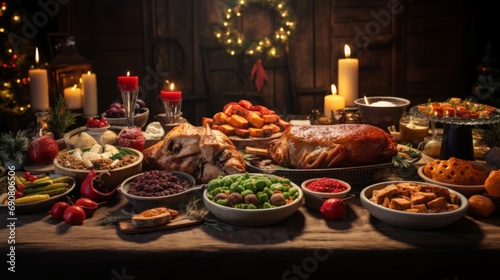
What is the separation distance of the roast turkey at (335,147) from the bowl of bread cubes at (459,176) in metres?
0.25

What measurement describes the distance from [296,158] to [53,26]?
200 inches

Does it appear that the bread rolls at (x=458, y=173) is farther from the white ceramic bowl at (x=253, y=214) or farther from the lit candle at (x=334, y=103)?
the lit candle at (x=334, y=103)

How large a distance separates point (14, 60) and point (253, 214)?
4889 millimetres

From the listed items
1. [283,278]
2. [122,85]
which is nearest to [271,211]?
[283,278]

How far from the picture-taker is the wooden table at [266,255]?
6.87 feet

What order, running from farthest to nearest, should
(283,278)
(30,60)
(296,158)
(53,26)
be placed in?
(53,26) < (30,60) < (296,158) < (283,278)

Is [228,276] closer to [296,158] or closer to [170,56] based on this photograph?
[296,158]

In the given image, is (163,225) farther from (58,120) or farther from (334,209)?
(58,120)

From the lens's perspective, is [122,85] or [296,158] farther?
[122,85]

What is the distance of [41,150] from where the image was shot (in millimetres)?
2990

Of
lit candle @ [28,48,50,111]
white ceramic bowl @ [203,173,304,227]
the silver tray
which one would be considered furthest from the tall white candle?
white ceramic bowl @ [203,173,304,227]

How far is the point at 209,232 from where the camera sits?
7.42 feet

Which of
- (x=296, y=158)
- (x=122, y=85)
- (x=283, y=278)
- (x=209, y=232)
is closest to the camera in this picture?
(x=283, y=278)

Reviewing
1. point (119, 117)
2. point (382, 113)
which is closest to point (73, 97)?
point (119, 117)
